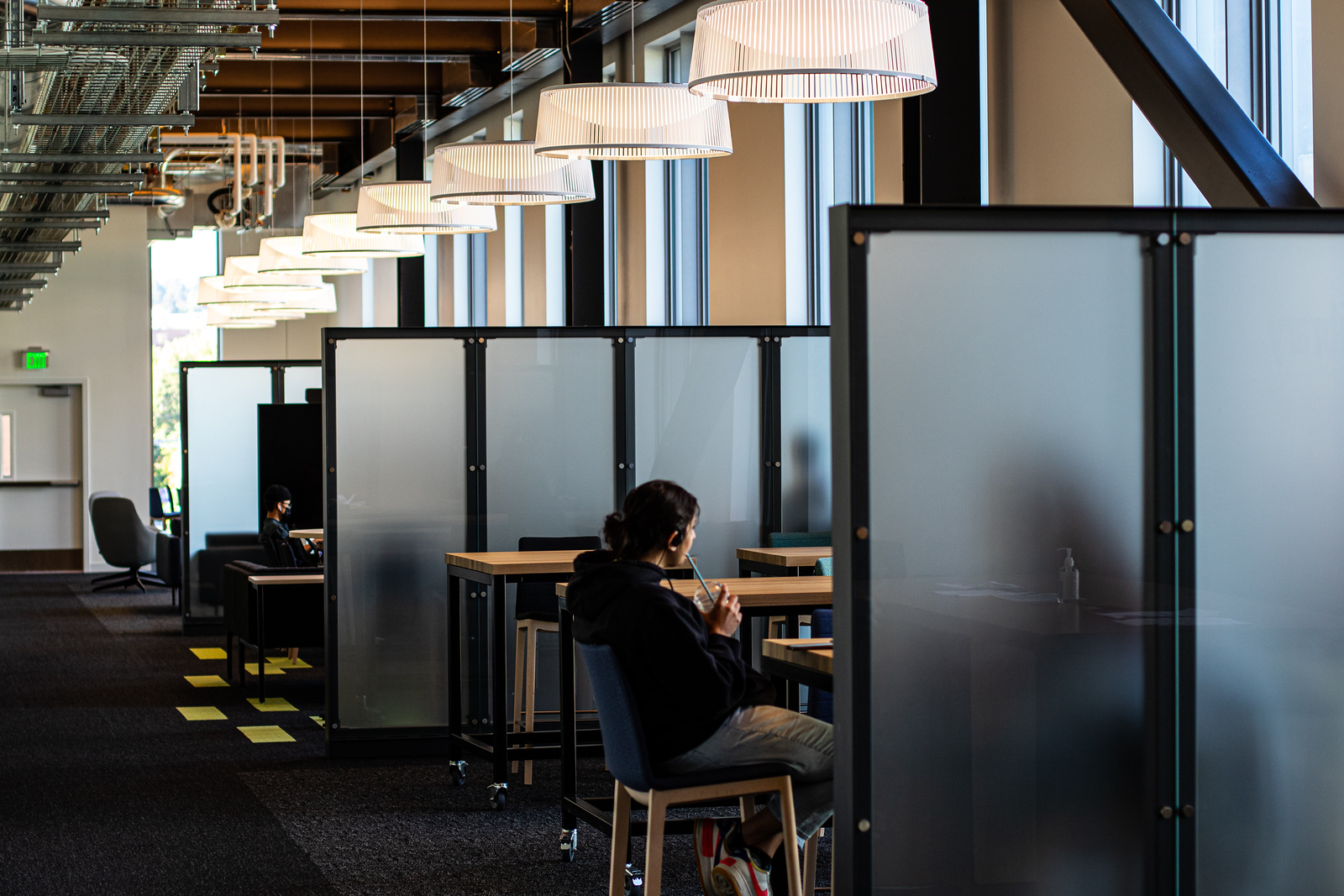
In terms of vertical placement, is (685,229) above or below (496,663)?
above

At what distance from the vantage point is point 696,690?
3779 mm

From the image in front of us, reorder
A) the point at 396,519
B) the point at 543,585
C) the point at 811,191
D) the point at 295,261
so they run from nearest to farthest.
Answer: the point at 543,585
the point at 396,519
the point at 811,191
the point at 295,261

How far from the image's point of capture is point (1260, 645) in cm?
342

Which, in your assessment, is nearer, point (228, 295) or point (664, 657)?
point (664, 657)

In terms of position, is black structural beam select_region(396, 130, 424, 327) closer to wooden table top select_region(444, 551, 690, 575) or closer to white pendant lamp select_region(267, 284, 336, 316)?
white pendant lamp select_region(267, 284, 336, 316)

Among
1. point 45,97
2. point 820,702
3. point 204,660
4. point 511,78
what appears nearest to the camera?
point 820,702

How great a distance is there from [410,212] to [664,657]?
14.1 feet

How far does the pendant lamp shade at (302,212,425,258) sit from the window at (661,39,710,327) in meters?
2.24

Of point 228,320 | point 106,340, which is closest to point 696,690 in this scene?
point 228,320

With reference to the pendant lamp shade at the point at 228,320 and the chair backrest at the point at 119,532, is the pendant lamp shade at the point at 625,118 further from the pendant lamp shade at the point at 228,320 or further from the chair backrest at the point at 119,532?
the chair backrest at the point at 119,532

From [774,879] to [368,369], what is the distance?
3748 mm

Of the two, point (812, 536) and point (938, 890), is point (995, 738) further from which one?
point (812, 536)

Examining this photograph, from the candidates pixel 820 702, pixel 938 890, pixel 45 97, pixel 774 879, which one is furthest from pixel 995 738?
pixel 45 97

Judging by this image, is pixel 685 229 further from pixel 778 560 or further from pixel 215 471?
pixel 778 560
